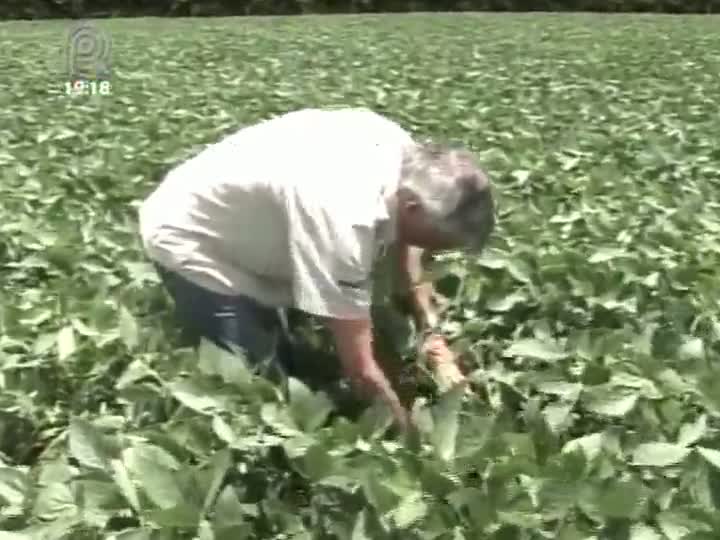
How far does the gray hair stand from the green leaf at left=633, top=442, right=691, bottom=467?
2.06 ft

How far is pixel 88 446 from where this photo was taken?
2164mm

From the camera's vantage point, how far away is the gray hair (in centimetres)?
250

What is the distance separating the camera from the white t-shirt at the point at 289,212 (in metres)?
2.46

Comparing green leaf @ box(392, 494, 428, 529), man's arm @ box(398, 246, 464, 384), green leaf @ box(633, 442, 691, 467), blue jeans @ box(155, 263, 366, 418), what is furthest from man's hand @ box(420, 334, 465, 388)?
green leaf @ box(392, 494, 428, 529)

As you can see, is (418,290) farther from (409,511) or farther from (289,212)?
(409,511)

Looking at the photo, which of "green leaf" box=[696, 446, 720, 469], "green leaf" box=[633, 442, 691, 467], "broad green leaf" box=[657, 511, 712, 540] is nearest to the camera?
"broad green leaf" box=[657, 511, 712, 540]

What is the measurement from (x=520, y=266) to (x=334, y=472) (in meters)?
1.14

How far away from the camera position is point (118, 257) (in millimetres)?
3602

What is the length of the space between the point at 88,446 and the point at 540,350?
882mm

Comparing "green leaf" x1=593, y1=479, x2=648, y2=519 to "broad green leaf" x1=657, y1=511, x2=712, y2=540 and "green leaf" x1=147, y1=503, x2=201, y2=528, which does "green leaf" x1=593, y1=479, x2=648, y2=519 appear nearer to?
"broad green leaf" x1=657, y1=511, x2=712, y2=540

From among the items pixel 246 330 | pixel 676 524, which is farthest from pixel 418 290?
pixel 676 524

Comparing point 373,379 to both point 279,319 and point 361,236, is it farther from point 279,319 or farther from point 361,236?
point 279,319

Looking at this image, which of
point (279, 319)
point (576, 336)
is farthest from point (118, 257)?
point (576, 336)

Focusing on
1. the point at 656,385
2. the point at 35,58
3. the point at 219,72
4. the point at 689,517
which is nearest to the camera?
the point at 689,517
